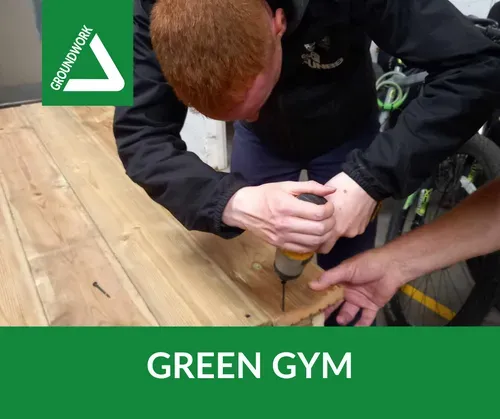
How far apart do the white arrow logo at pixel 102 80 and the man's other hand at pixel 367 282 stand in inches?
33.9

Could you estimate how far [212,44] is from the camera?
2.19 ft

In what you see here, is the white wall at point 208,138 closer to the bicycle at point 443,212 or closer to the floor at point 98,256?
the bicycle at point 443,212

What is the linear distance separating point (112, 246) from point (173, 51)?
0.43 metres

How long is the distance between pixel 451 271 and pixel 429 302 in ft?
0.68

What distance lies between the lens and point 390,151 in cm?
78

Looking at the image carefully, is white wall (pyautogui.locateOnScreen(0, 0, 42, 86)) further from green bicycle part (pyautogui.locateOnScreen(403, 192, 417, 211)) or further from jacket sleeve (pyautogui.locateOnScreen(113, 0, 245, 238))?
green bicycle part (pyautogui.locateOnScreen(403, 192, 417, 211))

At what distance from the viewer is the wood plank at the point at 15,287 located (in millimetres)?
809

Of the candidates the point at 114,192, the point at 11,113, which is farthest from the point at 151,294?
the point at 11,113

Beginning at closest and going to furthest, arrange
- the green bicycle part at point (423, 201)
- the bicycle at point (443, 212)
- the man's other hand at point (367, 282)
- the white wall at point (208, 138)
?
1. the man's other hand at point (367, 282)
2. the bicycle at point (443, 212)
3. the green bicycle part at point (423, 201)
4. the white wall at point (208, 138)

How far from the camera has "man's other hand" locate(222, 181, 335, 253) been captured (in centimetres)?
73

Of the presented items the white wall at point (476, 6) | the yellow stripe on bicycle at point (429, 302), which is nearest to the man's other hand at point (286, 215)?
the yellow stripe on bicycle at point (429, 302)

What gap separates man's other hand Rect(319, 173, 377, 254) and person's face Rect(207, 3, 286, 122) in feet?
0.61

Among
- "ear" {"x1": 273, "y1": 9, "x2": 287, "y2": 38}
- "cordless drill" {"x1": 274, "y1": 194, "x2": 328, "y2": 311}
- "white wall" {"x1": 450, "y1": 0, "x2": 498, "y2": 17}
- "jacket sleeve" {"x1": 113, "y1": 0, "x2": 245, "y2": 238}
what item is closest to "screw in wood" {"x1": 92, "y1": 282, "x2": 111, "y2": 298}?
"jacket sleeve" {"x1": 113, "y1": 0, "x2": 245, "y2": 238}

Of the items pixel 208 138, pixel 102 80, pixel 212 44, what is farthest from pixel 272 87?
pixel 208 138
